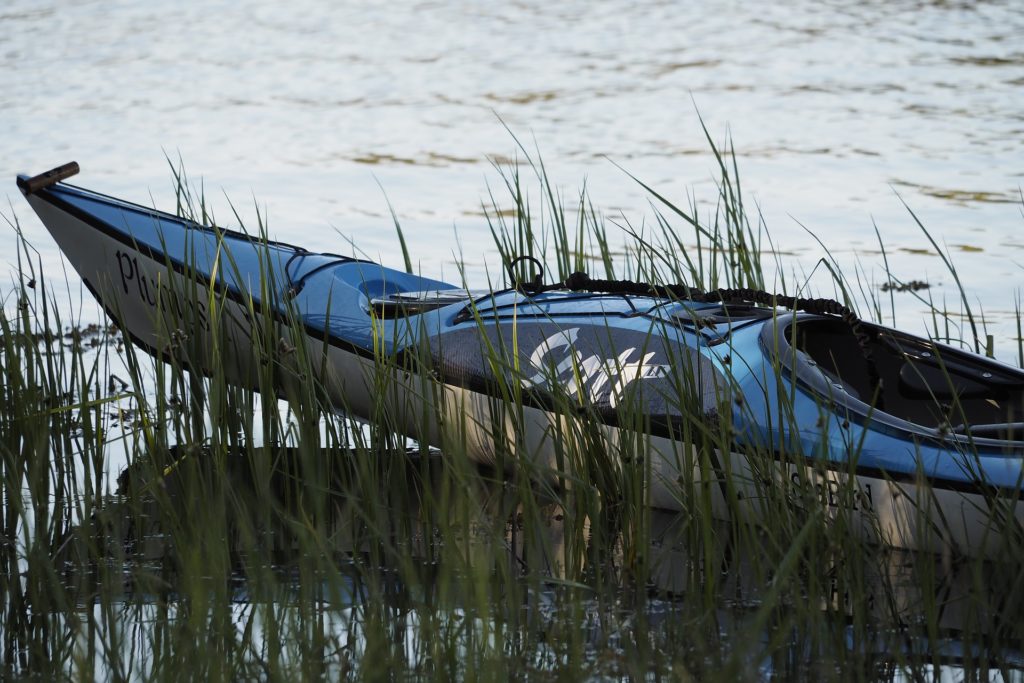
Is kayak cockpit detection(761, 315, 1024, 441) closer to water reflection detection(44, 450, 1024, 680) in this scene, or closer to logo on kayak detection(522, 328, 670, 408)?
logo on kayak detection(522, 328, 670, 408)

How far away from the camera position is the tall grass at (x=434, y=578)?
2.69m

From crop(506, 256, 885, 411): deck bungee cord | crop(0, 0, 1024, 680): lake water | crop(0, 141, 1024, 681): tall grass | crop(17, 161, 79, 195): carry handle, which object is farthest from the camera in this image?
crop(0, 0, 1024, 680): lake water

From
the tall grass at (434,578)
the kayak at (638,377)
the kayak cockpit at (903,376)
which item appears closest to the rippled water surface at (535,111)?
the kayak at (638,377)

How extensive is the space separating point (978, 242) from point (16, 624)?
683 centimetres

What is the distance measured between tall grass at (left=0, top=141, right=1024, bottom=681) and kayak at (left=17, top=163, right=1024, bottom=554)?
6 cm

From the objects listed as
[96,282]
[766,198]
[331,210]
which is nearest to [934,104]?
[766,198]

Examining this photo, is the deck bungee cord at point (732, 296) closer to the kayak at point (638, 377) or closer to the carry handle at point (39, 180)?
the kayak at point (638, 377)

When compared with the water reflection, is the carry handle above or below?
above

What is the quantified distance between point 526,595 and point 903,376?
1.66m

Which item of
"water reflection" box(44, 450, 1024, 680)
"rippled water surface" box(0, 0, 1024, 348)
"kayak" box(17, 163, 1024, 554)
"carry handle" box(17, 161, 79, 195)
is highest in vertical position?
"rippled water surface" box(0, 0, 1024, 348)

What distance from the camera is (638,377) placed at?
134 inches

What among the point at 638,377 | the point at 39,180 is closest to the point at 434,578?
the point at 638,377

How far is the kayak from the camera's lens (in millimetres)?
3396

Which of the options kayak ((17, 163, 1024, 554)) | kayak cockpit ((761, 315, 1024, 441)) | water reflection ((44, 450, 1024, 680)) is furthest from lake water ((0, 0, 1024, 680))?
kayak cockpit ((761, 315, 1024, 441))
